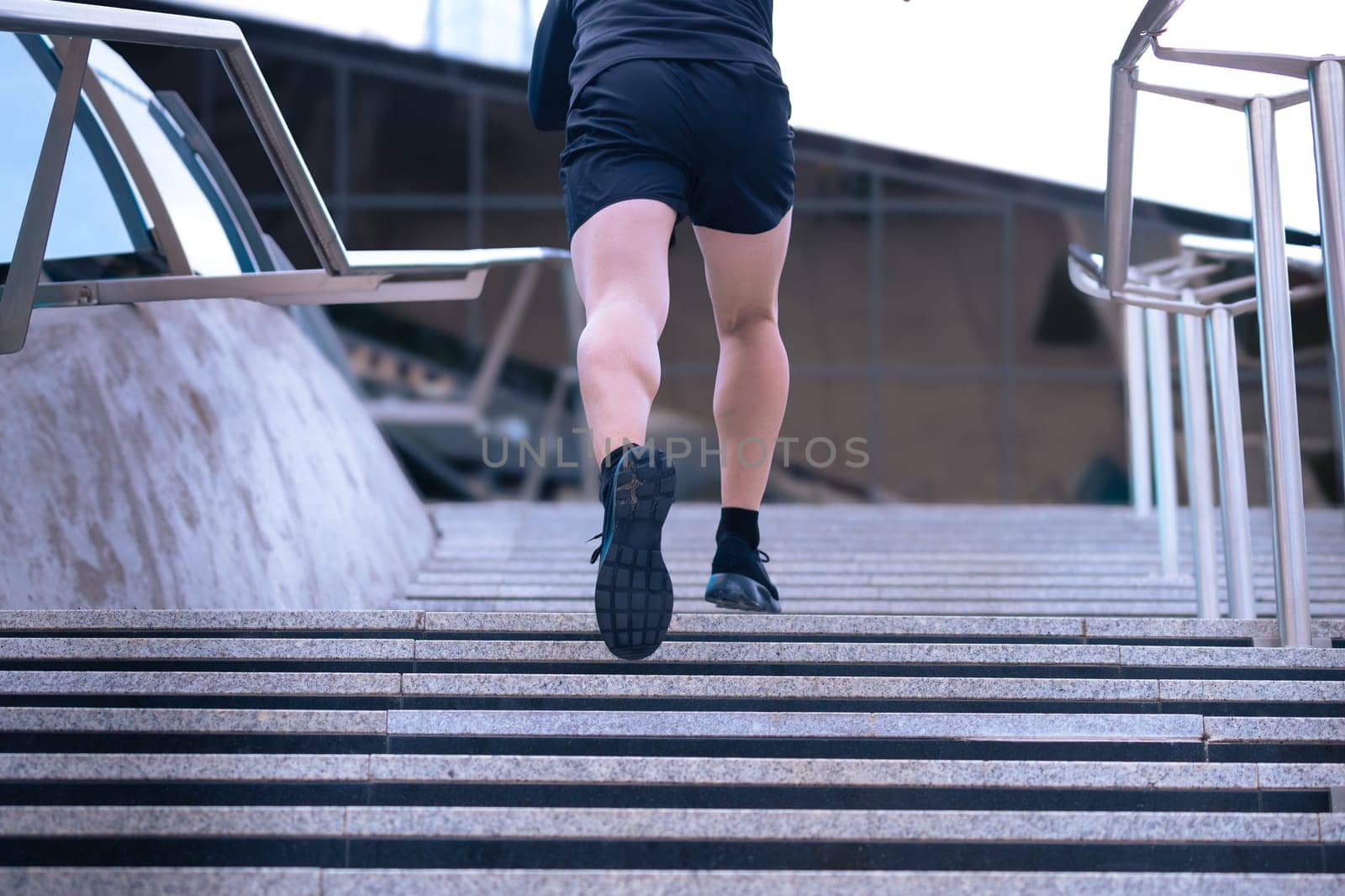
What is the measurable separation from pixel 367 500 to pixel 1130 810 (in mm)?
3044

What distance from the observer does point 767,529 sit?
5.86 metres

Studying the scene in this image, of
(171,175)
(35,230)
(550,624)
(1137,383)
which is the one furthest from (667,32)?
(1137,383)

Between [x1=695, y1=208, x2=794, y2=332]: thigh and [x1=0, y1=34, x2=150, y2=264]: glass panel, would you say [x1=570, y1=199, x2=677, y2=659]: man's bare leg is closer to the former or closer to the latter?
[x1=695, y1=208, x2=794, y2=332]: thigh

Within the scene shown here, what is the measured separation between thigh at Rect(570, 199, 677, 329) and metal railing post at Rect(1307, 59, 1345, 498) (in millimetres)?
1039

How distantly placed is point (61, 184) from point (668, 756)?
6.96 feet

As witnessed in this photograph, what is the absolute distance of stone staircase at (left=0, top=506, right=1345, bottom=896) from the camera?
5.61ft

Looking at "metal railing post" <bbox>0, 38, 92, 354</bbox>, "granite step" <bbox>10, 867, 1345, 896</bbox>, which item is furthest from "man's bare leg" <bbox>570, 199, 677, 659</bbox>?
"metal railing post" <bbox>0, 38, 92, 354</bbox>

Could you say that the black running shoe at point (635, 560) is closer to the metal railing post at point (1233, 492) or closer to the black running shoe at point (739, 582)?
the black running shoe at point (739, 582)

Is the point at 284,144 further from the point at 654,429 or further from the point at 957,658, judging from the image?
the point at 654,429

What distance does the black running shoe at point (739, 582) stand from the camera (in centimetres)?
256

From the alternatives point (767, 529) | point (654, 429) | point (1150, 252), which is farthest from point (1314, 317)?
point (767, 529)

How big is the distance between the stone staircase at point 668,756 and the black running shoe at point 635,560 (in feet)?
0.34

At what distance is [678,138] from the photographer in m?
2.27

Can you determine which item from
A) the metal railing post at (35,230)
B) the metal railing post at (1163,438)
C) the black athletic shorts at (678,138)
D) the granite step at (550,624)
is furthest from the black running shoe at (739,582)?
the metal railing post at (1163,438)
